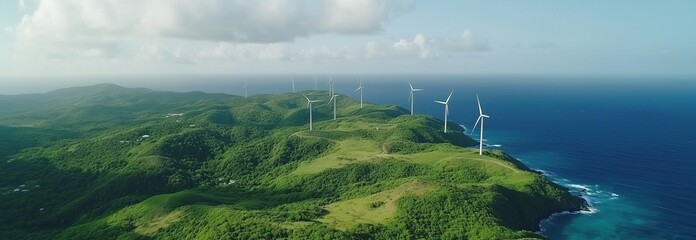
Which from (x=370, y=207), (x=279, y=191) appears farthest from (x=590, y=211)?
(x=279, y=191)

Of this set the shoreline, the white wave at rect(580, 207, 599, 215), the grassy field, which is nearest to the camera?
the grassy field

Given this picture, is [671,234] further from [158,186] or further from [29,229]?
[29,229]

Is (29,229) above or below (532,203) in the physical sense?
below

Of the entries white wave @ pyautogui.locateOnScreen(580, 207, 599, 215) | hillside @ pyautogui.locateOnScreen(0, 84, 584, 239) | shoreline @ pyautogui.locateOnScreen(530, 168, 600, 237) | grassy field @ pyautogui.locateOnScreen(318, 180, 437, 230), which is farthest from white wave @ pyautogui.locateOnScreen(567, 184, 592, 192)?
grassy field @ pyautogui.locateOnScreen(318, 180, 437, 230)

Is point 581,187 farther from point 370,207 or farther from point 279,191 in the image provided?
point 279,191

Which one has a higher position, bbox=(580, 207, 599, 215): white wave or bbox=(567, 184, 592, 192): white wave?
bbox=(567, 184, 592, 192): white wave

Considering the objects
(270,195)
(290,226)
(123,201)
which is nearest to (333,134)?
(270,195)

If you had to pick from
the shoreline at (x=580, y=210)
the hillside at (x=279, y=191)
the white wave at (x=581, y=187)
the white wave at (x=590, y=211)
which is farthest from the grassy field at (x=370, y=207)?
the white wave at (x=581, y=187)

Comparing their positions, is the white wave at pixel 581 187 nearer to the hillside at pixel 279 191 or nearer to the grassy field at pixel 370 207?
the hillside at pixel 279 191

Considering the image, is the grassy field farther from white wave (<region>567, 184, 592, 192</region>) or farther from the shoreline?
white wave (<region>567, 184, 592, 192</region>)
